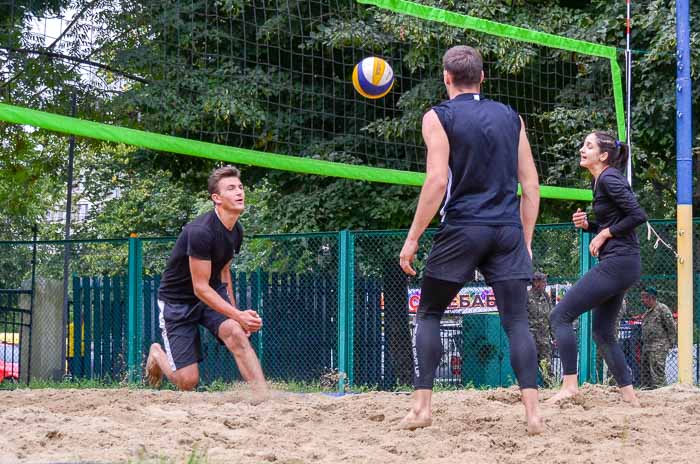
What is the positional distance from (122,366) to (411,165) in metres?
4.44

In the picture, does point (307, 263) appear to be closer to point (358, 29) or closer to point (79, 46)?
point (358, 29)

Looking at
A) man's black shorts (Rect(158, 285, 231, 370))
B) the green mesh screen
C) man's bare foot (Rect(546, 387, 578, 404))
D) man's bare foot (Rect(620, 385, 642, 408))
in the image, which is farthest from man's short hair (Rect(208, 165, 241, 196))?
the green mesh screen

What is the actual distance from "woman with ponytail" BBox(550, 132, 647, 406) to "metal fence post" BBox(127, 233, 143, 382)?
6955mm

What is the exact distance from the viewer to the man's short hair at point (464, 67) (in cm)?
495

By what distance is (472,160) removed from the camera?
4820mm

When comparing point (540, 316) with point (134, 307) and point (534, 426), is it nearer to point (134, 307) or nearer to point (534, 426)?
point (134, 307)

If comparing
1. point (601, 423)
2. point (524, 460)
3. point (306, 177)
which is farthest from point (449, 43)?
point (524, 460)

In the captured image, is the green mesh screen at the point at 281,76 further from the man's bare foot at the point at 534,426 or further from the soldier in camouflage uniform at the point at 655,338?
the man's bare foot at the point at 534,426

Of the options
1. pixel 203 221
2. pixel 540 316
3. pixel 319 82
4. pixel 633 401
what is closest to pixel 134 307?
pixel 319 82

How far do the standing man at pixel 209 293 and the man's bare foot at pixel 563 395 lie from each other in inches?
70.5

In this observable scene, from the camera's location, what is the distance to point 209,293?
6129 millimetres

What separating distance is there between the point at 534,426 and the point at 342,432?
0.94 meters

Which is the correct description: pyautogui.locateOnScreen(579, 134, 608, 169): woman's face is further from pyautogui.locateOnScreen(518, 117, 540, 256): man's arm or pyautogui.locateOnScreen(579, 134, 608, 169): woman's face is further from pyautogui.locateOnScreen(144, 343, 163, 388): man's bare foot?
pyautogui.locateOnScreen(144, 343, 163, 388): man's bare foot

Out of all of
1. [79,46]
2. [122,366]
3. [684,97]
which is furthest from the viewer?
[79,46]
